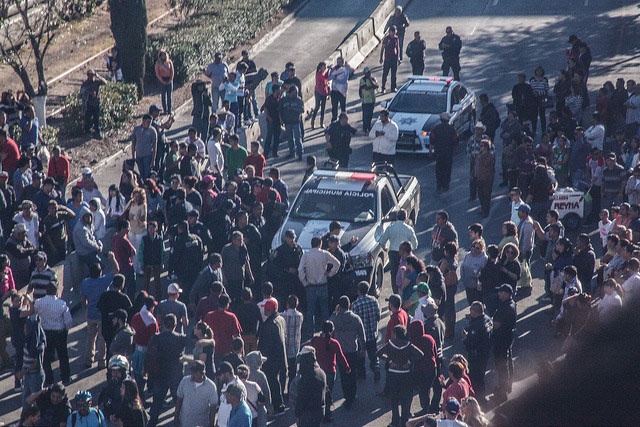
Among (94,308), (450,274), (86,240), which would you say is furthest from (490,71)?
(94,308)

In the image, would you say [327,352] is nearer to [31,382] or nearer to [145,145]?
[31,382]

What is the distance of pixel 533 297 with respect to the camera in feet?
47.2

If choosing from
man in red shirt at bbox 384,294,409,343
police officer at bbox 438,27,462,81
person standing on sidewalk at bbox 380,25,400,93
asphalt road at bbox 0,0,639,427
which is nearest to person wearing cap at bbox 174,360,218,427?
asphalt road at bbox 0,0,639,427

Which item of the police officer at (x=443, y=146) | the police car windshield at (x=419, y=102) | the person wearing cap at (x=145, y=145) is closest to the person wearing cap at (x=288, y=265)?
the person wearing cap at (x=145, y=145)

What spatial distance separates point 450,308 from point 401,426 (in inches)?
110

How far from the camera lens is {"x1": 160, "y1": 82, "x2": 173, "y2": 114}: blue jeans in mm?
23250

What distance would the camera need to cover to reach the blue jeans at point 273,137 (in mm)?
21047

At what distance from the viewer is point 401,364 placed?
10016mm

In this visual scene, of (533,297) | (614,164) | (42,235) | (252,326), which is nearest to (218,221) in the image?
(42,235)

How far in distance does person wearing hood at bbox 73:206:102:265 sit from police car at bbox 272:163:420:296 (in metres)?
2.76

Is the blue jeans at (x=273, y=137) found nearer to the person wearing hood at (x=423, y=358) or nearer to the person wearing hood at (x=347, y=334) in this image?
the person wearing hood at (x=347, y=334)

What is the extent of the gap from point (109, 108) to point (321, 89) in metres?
5.43

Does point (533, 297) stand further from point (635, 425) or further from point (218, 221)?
point (635, 425)

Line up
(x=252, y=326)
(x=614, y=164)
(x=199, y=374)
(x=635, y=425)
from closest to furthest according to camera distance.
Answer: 1. (x=635, y=425)
2. (x=199, y=374)
3. (x=252, y=326)
4. (x=614, y=164)
